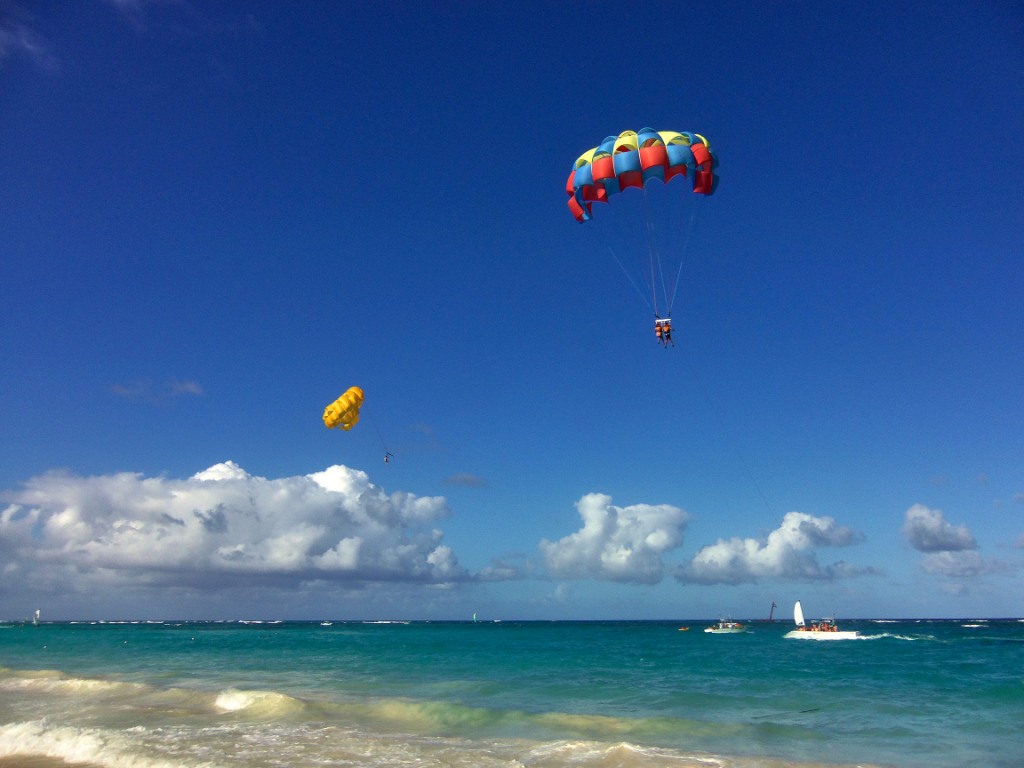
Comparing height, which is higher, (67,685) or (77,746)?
(77,746)

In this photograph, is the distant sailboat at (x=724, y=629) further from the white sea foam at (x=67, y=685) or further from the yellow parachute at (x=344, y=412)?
the white sea foam at (x=67, y=685)

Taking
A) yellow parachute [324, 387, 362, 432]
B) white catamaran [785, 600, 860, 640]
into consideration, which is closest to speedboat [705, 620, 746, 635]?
white catamaran [785, 600, 860, 640]

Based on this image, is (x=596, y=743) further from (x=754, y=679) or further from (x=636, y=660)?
(x=636, y=660)

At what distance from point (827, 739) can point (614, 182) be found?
1678 cm

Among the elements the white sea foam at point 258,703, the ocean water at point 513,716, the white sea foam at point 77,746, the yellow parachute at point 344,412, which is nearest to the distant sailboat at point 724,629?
the ocean water at point 513,716

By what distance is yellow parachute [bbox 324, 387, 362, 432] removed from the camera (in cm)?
2847

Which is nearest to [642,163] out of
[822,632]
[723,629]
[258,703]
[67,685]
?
[258,703]

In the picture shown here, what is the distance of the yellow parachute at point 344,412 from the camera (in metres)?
28.5

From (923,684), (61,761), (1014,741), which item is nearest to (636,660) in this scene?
(923,684)

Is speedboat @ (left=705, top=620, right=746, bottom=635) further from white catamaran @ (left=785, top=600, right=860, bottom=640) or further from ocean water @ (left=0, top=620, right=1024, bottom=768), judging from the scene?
ocean water @ (left=0, top=620, right=1024, bottom=768)

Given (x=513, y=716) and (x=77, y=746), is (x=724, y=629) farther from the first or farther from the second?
(x=77, y=746)

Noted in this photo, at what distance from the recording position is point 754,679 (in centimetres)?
2792

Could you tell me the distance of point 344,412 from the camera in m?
28.8

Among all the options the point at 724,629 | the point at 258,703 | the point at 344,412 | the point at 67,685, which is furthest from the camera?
the point at 724,629
